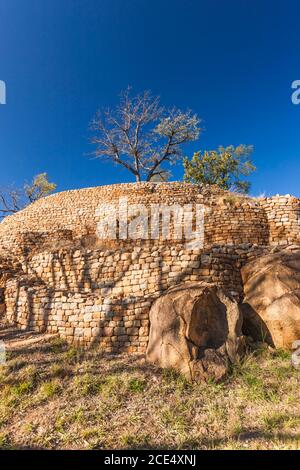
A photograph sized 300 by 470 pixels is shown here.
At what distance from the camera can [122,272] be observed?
7.75 metres

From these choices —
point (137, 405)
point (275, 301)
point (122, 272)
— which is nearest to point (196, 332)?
point (137, 405)

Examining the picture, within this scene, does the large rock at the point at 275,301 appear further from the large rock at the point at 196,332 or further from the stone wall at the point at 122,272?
the large rock at the point at 196,332

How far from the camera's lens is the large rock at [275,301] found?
18.9 feet

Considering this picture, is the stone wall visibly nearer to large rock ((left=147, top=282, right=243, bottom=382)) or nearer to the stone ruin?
the stone ruin

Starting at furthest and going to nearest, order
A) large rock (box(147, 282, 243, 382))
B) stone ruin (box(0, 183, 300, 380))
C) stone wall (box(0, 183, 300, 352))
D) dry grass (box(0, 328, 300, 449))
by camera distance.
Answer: stone wall (box(0, 183, 300, 352))
stone ruin (box(0, 183, 300, 380))
large rock (box(147, 282, 243, 382))
dry grass (box(0, 328, 300, 449))

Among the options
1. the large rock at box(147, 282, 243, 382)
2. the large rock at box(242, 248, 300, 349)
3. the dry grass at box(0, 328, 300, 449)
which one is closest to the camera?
the dry grass at box(0, 328, 300, 449)

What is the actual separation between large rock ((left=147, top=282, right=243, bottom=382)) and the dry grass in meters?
0.26

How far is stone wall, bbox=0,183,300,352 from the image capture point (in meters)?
6.23

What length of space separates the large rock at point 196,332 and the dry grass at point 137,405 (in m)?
0.26

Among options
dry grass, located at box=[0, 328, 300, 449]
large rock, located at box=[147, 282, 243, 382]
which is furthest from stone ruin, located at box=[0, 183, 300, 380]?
dry grass, located at box=[0, 328, 300, 449]

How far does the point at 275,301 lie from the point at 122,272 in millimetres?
4115

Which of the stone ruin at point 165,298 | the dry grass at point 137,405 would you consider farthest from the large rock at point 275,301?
the dry grass at point 137,405

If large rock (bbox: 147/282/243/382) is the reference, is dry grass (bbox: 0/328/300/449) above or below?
below

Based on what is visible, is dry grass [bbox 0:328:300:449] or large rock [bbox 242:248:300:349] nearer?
dry grass [bbox 0:328:300:449]
